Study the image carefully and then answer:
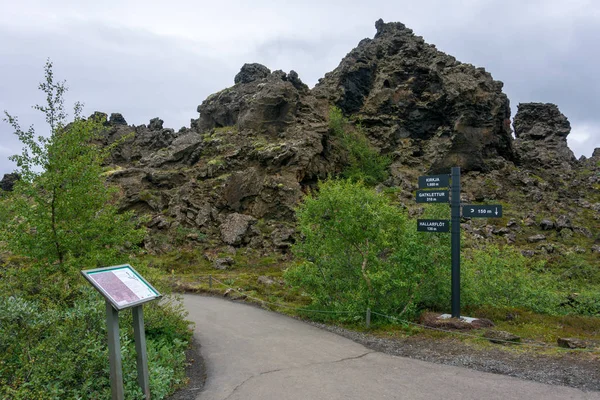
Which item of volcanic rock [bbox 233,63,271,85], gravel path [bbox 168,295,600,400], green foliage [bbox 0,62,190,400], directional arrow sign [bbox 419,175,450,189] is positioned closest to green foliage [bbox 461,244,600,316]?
directional arrow sign [bbox 419,175,450,189]

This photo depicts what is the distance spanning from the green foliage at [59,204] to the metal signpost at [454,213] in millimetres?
9426

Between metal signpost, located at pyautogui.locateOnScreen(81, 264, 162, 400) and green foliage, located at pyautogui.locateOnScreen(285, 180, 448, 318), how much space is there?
23.5 feet

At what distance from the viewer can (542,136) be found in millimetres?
72188

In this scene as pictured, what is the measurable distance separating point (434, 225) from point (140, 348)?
9131mm

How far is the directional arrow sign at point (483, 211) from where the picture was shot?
38.0ft

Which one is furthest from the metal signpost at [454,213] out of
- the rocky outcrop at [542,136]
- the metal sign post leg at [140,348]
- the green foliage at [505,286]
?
the rocky outcrop at [542,136]

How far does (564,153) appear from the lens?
66.9 metres

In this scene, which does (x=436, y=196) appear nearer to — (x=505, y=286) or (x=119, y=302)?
(x=505, y=286)

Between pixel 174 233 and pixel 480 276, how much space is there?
87.6 feet

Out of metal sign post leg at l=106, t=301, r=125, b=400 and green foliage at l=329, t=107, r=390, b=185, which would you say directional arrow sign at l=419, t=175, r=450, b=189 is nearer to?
metal sign post leg at l=106, t=301, r=125, b=400

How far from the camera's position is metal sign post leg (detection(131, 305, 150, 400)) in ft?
21.5

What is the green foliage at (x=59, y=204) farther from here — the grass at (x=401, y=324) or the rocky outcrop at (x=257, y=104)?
the rocky outcrop at (x=257, y=104)

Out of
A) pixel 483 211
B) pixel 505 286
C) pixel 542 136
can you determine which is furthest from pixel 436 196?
pixel 542 136

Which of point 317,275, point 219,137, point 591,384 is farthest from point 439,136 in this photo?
point 591,384
